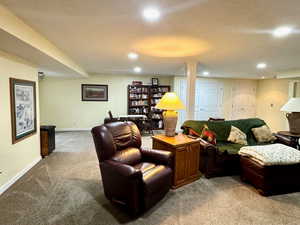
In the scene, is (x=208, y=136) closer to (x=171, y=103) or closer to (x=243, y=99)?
(x=171, y=103)

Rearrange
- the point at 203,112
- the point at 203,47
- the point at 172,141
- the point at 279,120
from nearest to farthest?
the point at 172,141 → the point at 203,47 → the point at 279,120 → the point at 203,112

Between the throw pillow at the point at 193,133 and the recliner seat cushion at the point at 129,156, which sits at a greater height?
the throw pillow at the point at 193,133

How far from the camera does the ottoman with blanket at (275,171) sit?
2.50 meters

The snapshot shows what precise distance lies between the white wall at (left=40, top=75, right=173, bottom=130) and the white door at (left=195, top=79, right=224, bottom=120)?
2251mm

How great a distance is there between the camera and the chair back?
2307 millimetres

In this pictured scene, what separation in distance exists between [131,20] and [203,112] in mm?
6288

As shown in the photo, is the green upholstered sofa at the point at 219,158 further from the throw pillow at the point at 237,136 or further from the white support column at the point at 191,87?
the white support column at the point at 191,87

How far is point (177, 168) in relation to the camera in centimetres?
269

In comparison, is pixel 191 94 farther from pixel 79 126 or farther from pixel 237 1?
pixel 79 126

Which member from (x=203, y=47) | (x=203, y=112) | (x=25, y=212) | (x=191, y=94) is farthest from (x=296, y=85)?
(x=25, y=212)

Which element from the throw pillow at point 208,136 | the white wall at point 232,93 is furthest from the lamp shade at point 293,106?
the white wall at point 232,93

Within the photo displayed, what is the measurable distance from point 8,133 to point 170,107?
2543 millimetres

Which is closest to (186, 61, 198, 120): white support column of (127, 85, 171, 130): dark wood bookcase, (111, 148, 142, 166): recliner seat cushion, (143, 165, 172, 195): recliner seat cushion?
(111, 148, 142, 166): recliner seat cushion

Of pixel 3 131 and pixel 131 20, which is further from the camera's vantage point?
pixel 3 131
